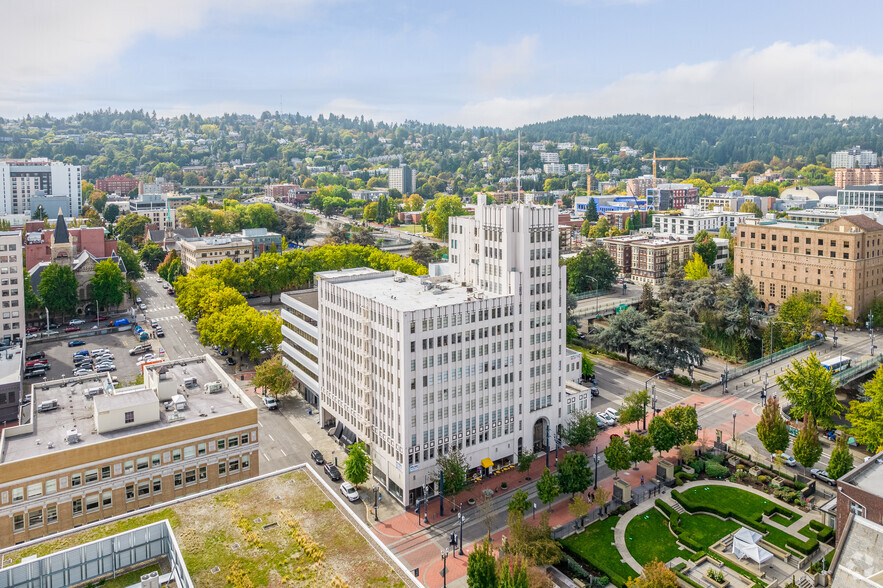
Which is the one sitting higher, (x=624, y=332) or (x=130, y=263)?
(x=130, y=263)

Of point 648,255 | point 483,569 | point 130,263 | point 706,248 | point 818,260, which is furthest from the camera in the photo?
point 706,248

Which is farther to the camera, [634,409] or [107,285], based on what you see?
[107,285]

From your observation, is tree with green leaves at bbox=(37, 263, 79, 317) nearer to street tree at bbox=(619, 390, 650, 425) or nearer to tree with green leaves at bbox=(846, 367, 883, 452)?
street tree at bbox=(619, 390, 650, 425)

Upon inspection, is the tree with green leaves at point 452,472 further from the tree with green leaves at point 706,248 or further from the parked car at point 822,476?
the tree with green leaves at point 706,248

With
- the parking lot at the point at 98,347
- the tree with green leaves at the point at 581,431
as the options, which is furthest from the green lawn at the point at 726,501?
the parking lot at the point at 98,347

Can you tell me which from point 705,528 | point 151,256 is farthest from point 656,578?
point 151,256

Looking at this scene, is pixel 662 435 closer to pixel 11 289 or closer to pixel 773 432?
pixel 773 432
